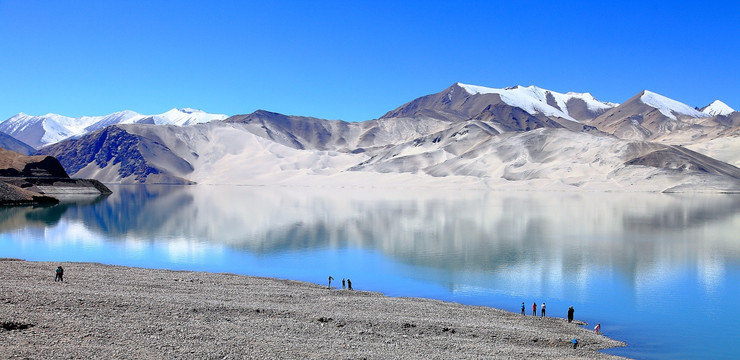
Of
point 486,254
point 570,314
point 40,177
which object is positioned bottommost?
point 570,314

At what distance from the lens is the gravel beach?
15422 mm

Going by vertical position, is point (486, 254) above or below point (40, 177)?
below

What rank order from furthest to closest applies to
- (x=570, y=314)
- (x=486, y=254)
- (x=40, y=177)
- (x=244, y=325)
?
1. (x=40, y=177)
2. (x=486, y=254)
3. (x=570, y=314)
4. (x=244, y=325)

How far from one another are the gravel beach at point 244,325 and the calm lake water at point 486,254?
3.17 m

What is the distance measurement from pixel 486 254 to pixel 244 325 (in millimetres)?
Result: 23873

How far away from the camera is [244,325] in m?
18.3

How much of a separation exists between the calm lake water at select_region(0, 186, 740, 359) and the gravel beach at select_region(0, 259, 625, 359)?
3166 millimetres

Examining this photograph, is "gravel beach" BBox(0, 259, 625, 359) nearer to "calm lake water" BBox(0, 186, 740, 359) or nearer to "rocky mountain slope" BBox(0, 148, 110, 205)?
"calm lake water" BBox(0, 186, 740, 359)

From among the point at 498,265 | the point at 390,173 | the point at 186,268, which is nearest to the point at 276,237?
the point at 186,268

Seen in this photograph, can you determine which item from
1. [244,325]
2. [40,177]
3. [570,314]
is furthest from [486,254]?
[40,177]

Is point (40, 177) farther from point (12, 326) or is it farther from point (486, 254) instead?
point (12, 326)

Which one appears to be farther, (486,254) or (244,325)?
(486,254)

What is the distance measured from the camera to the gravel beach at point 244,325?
50.6 feet

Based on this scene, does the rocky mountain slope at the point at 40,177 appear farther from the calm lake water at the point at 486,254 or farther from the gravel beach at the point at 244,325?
the gravel beach at the point at 244,325
